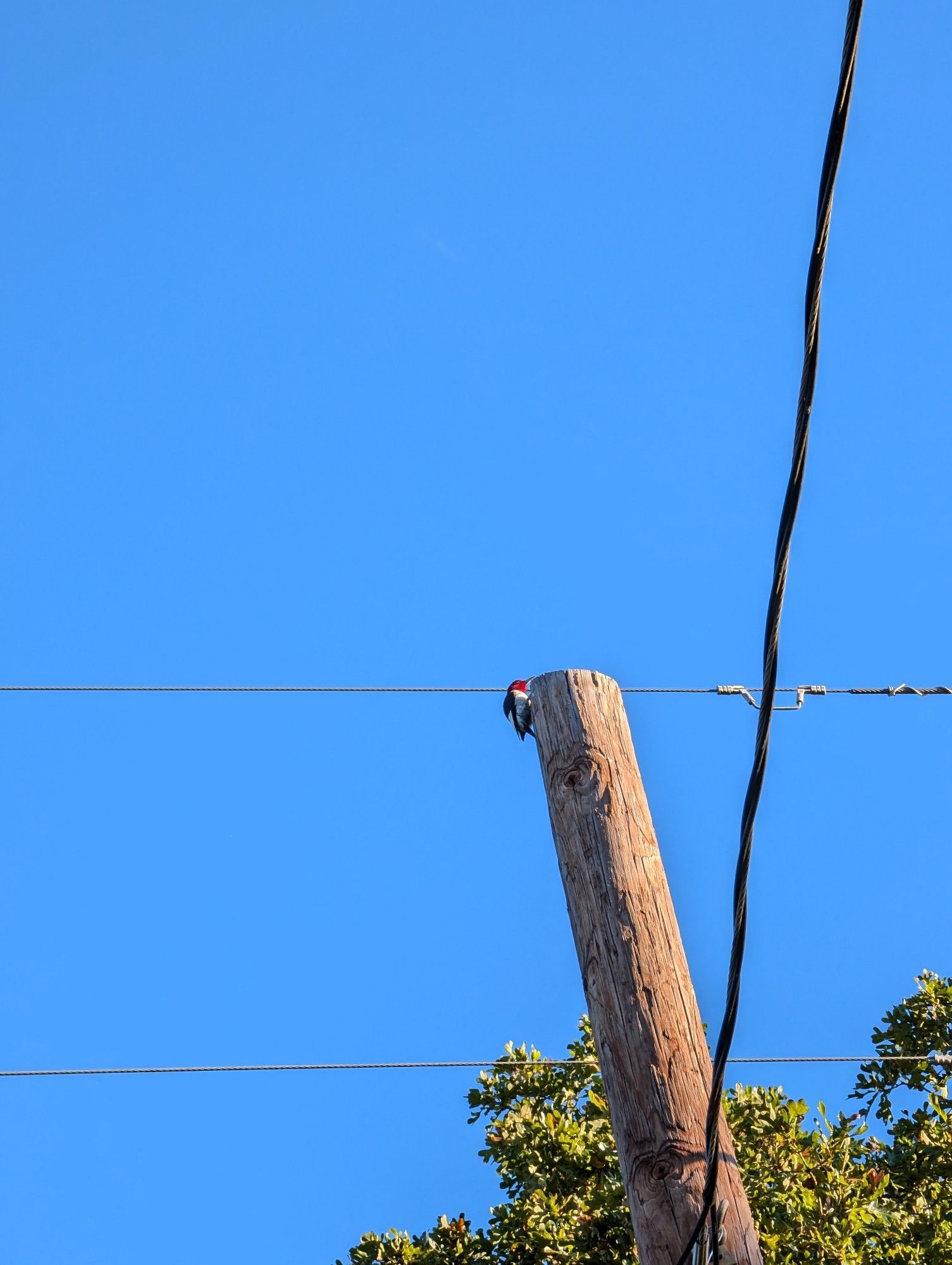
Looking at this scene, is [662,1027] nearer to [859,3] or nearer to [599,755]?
[599,755]

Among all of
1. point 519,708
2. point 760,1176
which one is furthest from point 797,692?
point 760,1176

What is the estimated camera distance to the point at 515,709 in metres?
4.68

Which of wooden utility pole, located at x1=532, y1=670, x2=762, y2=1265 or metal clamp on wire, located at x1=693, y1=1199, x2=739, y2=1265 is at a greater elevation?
wooden utility pole, located at x1=532, y1=670, x2=762, y2=1265

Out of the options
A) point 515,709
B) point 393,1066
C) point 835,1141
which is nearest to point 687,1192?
point 515,709

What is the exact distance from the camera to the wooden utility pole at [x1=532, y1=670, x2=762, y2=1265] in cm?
351

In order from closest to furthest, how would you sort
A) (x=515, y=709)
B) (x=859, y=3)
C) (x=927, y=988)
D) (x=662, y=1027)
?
(x=859, y=3)
(x=662, y=1027)
(x=515, y=709)
(x=927, y=988)

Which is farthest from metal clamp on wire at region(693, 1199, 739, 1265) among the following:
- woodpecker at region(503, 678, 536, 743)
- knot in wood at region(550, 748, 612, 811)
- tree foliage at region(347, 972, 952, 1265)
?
tree foliage at region(347, 972, 952, 1265)

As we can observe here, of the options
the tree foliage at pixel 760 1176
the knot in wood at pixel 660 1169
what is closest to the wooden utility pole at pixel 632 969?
the knot in wood at pixel 660 1169

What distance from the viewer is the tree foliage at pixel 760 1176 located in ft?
29.0

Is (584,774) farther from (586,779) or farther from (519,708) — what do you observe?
(519,708)

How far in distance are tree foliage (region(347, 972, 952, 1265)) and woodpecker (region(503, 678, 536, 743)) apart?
4.51 metres

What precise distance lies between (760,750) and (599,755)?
102 cm

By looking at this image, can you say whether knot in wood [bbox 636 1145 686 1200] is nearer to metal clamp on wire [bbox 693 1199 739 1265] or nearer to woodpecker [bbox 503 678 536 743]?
metal clamp on wire [bbox 693 1199 739 1265]

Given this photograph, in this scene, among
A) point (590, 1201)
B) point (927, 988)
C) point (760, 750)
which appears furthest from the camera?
point (927, 988)
